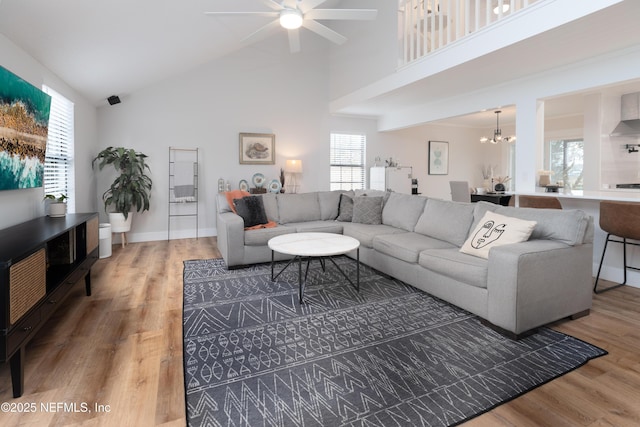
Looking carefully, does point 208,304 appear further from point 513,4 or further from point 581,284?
point 513,4

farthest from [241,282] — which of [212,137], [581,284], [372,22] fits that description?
[372,22]

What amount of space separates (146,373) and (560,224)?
119 inches

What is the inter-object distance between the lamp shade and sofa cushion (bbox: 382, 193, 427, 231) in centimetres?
233

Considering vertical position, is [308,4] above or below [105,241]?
above

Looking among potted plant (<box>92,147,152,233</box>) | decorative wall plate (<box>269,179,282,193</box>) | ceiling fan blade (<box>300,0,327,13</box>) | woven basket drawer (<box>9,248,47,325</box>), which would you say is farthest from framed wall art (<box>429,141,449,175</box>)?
woven basket drawer (<box>9,248,47,325</box>)

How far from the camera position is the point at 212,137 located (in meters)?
6.14

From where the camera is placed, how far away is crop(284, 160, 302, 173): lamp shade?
21.1ft

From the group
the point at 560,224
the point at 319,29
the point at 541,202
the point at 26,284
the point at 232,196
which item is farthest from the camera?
the point at 232,196

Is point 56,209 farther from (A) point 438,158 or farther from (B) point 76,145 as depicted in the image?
(A) point 438,158

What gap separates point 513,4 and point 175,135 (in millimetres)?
5106

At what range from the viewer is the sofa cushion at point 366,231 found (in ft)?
13.0

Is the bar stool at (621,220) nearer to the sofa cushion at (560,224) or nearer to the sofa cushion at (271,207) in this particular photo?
the sofa cushion at (560,224)

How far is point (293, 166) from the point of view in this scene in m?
6.44

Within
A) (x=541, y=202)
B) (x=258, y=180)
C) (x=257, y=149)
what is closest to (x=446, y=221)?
(x=541, y=202)
